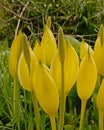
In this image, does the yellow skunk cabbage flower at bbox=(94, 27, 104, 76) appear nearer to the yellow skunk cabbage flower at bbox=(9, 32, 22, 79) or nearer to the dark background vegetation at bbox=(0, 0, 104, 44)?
the yellow skunk cabbage flower at bbox=(9, 32, 22, 79)

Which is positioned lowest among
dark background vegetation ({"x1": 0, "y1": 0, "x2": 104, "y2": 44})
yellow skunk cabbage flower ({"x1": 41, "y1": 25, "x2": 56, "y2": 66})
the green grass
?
the green grass

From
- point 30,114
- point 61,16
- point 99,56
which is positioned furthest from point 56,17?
point 99,56

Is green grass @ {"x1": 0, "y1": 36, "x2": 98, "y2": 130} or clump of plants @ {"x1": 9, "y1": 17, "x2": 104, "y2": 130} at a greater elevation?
clump of plants @ {"x1": 9, "y1": 17, "x2": 104, "y2": 130}

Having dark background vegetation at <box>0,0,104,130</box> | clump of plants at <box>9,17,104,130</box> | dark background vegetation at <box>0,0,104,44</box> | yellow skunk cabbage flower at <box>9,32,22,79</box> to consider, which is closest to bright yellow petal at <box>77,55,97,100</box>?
clump of plants at <box>9,17,104,130</box>

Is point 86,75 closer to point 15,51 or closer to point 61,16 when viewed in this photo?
point 15,51

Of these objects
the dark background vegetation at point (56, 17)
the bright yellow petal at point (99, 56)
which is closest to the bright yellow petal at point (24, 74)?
the bright yellow petal at point (99, 56)

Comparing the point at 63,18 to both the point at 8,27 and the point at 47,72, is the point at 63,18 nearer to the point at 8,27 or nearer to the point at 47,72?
the point at 8,27
